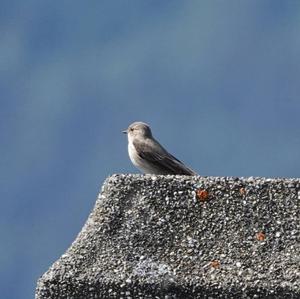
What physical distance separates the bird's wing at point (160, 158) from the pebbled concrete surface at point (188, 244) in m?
3.65

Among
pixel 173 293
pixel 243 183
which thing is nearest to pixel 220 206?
pixel 243 183

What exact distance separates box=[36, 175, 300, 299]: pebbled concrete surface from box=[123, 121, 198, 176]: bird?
12.1 feet

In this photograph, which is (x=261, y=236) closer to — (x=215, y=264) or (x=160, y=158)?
(x=215, y=264)

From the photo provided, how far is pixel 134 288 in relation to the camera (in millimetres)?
7184

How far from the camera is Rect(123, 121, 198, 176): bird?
38.6ft

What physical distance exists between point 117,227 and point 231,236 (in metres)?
0.80

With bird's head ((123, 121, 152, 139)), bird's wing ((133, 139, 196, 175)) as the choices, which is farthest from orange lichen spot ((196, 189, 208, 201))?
bird's head ((123, 121, 152, 139))

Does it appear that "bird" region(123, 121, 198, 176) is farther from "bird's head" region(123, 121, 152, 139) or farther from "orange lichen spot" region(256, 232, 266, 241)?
"orange lichen spot" region(256, 232, 266, 241)

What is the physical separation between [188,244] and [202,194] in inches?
14.8

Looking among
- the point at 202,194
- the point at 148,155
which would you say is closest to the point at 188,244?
the point at 202,194

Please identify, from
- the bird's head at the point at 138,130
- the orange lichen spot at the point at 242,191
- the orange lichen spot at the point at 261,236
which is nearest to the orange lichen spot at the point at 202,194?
the orange lichen spot at the point at 242,191

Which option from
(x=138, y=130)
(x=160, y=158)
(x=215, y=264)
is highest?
(x=138, y=130)

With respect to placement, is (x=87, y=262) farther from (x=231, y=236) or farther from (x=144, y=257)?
(x=231, y=236)

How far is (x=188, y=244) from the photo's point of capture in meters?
7.24
